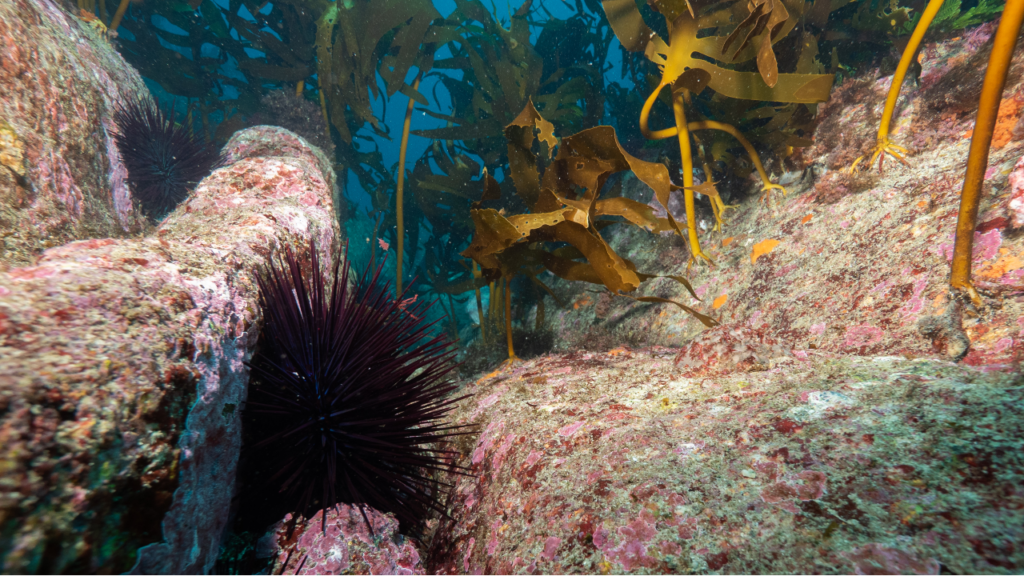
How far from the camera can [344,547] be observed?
135cm

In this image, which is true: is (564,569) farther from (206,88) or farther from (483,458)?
(206,88)

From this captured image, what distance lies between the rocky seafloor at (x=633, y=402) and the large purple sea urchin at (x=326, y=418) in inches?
4.8

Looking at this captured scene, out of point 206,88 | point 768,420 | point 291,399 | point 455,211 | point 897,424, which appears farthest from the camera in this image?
point 206,88

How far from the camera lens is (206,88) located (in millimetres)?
6723

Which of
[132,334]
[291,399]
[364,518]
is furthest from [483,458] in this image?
[132,334]

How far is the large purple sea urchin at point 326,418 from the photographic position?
59.2 inches

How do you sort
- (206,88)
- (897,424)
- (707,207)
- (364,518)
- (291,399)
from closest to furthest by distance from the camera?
(897,424), (364,518), (291,399), (707,207), (206,88)

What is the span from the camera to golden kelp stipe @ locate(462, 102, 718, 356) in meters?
2.16

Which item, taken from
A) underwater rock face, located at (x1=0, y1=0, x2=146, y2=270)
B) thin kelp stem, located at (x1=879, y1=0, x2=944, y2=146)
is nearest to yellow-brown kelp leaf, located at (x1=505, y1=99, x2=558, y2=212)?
thin kelp stem, located at (x1=879, y1=0, x2=944, y2=146)

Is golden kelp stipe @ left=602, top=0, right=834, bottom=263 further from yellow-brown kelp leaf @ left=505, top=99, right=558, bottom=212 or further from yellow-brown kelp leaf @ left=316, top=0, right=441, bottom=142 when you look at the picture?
yellow-brown kelp leaf @ left=316, top=0, right=441, bottom=142

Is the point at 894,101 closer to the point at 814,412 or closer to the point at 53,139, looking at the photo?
the point at 814,412

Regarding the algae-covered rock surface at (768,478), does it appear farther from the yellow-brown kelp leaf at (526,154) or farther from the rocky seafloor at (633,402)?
the yellow-brown kelp leaf at (526,154)

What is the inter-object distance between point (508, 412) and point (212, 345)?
4.10ft

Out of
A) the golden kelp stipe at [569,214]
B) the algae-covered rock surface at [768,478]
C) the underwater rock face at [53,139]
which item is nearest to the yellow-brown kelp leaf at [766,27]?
the golden kelp stipe at [569,214]
